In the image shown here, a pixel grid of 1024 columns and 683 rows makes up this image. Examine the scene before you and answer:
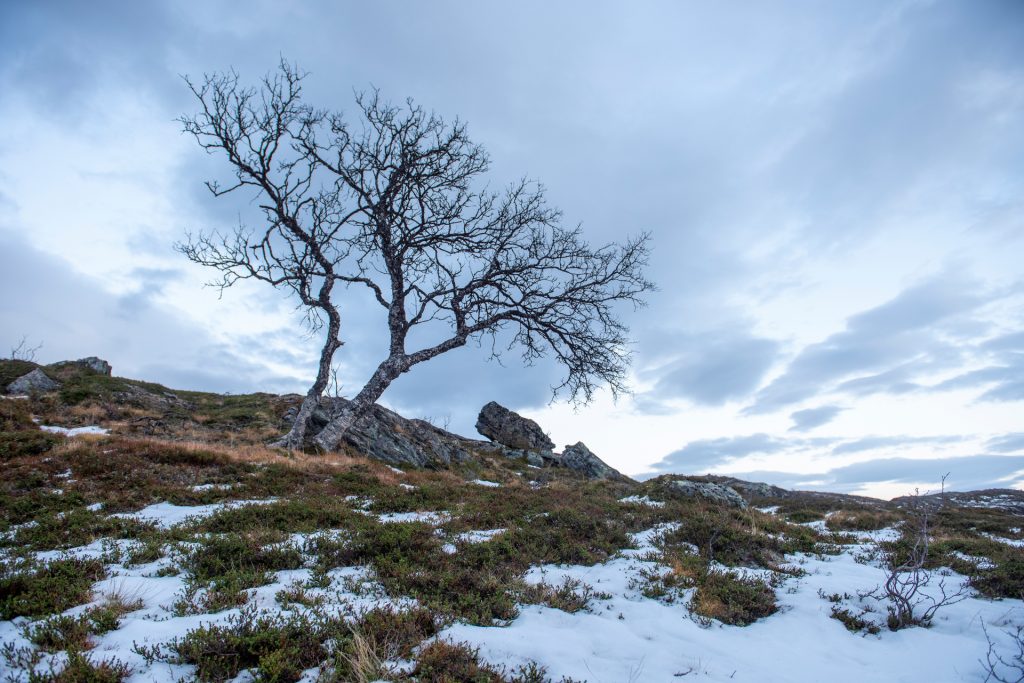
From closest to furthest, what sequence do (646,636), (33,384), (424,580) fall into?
(646,636)
(424,580)
(33,384)

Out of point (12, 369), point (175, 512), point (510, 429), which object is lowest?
point (175, 512)

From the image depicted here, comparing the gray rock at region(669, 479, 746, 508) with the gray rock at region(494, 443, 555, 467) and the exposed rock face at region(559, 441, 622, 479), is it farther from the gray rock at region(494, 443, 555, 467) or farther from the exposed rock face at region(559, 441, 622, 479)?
the gray rock at region(494, 443, 555, 467)

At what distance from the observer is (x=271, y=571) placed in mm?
6395

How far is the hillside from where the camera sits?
168 inches

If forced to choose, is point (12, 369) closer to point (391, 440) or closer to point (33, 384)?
point (33, 384)

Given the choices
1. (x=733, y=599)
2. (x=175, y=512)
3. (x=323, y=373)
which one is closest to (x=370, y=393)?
(x=323, y=373)

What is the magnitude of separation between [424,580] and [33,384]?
71.0 ft

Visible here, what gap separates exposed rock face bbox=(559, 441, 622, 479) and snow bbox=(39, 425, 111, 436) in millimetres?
21496

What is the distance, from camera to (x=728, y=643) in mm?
5414

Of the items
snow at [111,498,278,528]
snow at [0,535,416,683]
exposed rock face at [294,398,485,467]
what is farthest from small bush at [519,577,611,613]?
exposed rock face at [294,398,485,467]

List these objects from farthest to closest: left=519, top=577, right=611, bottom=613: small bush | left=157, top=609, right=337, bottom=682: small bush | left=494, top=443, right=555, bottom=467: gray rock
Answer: left=494, top=443, right=555, bottom=467: gray rock, left=519, top=577, right=611, bottom=613: small bush, left=157, top=609, right=337, bottom=682: small bush

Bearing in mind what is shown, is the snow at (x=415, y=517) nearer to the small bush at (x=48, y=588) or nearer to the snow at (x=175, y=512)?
the snow at (x=175, y=512)

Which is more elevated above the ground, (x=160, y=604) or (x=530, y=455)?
(x=530, y=455)

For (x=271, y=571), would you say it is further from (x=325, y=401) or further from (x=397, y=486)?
(x=325, y=401)
